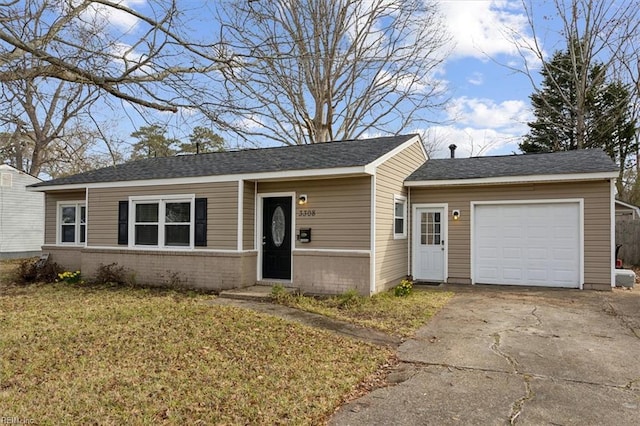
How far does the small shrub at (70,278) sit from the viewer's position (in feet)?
37.5

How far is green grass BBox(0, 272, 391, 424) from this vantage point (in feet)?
11.9

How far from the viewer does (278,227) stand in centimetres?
1027

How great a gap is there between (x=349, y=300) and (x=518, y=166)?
577cm

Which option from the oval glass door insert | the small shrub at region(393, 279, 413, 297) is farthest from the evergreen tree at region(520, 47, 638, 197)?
the oval glass door insert

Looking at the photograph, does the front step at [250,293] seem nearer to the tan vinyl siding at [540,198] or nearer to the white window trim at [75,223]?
the tan vinyl siding at [540,198]

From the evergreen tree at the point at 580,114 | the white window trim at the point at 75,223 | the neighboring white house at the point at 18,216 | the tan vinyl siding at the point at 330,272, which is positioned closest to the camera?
the tan vinyl siding at the point at 330,272

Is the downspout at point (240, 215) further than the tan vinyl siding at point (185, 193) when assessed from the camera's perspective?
No

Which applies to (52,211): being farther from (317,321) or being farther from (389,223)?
(317,321)

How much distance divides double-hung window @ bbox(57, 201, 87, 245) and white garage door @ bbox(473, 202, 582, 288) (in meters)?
11.5

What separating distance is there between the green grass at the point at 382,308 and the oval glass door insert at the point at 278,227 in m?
1.86

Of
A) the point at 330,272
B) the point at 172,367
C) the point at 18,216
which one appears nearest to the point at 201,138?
the point at 330,272

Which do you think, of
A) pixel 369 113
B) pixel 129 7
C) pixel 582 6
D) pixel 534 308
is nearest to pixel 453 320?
pixel 534 308

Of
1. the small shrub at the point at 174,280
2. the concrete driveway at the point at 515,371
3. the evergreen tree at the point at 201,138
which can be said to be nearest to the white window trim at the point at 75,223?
the evergreen tree at the point at 201,138

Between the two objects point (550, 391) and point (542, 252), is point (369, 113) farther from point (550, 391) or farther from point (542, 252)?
point (550, 391)
